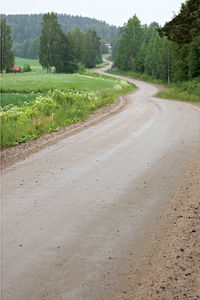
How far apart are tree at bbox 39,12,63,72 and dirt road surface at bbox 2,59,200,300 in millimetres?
80303

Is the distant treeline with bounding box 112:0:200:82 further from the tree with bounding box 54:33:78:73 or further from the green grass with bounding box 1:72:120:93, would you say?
the tree with bounding box 54:33:78:73

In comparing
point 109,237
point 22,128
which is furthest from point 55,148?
point 109,237

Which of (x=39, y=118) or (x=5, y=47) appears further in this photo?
(x=5, y=47)

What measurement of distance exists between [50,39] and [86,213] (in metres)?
86.9

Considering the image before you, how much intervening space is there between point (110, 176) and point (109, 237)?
294 centimetres

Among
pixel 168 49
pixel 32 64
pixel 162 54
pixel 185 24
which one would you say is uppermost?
pixel 168 49

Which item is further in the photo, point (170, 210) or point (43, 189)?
point (43, 189)

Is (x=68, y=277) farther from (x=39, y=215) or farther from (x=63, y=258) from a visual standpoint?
(x=39, y=215)

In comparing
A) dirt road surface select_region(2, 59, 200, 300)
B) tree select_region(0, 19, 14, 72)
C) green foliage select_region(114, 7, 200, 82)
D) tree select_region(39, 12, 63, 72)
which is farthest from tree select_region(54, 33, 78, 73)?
dirt road surface select_region(2, 59, 200, 300)

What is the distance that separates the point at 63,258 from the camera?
13.7 feet

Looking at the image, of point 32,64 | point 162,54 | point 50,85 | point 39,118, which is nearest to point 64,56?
point 162,54

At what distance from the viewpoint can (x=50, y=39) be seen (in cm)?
8606

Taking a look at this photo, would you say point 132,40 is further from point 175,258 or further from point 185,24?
point 175,258

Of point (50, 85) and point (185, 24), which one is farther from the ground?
point (185, 24)
